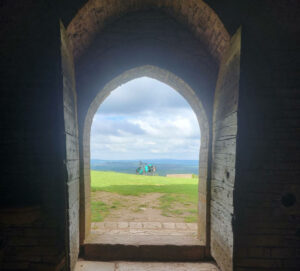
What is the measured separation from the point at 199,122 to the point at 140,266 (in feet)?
10.6

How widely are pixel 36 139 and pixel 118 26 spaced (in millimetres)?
2700

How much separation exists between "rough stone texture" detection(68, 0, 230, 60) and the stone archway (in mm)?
880

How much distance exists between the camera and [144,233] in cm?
441

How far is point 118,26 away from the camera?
3.84 meters

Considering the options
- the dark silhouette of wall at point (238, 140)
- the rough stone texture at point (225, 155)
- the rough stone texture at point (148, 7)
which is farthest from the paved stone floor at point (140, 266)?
the rough stone texture at point (148, 7)

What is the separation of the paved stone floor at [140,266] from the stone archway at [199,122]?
0.45m

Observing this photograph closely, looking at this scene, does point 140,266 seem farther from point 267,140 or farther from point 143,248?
point 267,140

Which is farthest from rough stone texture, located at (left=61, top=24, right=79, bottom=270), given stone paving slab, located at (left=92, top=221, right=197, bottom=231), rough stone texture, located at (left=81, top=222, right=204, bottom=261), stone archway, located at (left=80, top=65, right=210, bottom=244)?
stone paving slab, located at (left=92, top=221, right=197, bottom=231)

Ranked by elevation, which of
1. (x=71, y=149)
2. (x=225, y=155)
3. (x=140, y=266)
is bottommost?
(x=140, y=266)

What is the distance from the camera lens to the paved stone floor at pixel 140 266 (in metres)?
3.54

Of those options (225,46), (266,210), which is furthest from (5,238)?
(225,46)

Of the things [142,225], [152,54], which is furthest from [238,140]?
[142,225]

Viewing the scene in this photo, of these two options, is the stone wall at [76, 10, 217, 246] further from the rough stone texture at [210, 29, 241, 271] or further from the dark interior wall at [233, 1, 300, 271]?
the dark interior wall at [233, 1, 300, 271]

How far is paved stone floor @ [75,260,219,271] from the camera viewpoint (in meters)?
3.54
